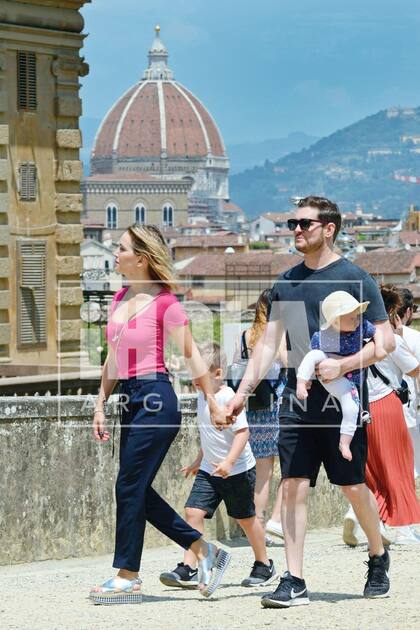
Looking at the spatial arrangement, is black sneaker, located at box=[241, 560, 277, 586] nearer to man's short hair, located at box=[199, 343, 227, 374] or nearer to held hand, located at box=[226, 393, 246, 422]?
held hand, located at box=[226, 393, 246, 422]

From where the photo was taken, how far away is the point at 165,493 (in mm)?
9250

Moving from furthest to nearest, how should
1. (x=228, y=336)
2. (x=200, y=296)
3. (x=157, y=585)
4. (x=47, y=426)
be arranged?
(x=200, y=296)
(x=228, y=336)
(x=47, y=426)
(x=157, y=585)

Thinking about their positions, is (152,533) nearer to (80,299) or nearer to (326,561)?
(326,561)

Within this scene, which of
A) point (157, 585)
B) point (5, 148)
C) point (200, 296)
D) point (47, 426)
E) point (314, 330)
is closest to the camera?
A: point (314, 330)

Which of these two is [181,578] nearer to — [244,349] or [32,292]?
[244,349]

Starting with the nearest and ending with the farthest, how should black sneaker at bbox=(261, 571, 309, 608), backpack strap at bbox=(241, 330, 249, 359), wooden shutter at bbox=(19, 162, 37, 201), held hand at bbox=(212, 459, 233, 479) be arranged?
black sneaker at bbox=(261, 571, 309, 608)
held hand at bbox=(212, 459, 233, 479)
backpack strap at bbox=(241, 330, 249, 359)
wooden shutter at bbox=(19, 162, 37, 201)

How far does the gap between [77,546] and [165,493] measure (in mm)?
647

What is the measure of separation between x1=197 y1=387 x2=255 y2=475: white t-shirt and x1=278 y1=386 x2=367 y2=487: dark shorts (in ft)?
2.13

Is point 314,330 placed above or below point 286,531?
above

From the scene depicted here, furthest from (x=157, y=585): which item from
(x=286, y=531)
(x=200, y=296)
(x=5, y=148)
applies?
(x=200, y=296)

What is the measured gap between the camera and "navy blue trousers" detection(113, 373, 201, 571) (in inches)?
268

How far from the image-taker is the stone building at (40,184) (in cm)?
1919

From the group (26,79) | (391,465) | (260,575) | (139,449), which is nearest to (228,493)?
(260,575)

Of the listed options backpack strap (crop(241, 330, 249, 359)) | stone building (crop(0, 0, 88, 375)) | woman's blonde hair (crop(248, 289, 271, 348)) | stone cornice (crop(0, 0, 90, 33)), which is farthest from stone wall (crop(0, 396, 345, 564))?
stone cornice (crop(0, 0, 90, 33))
